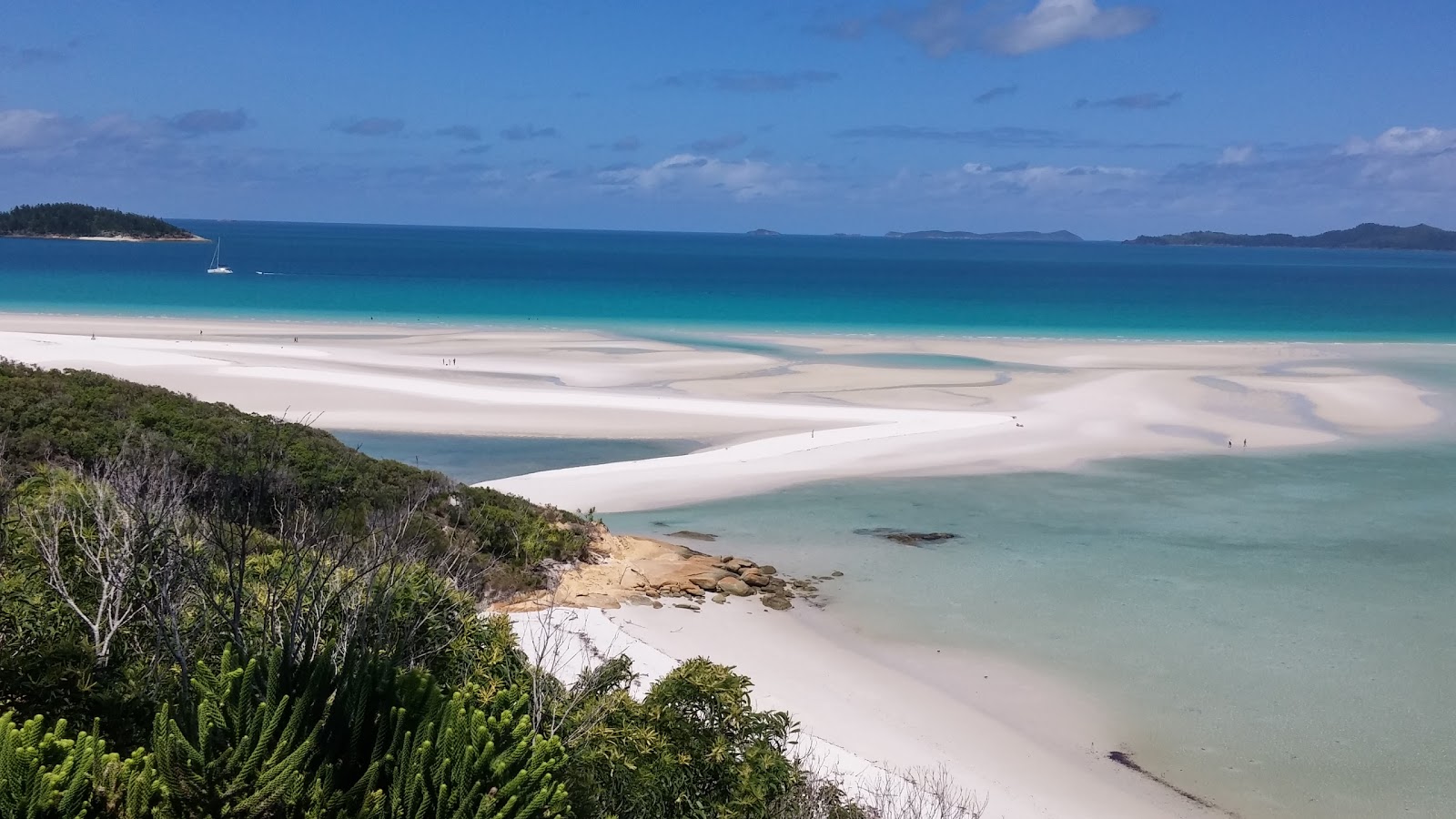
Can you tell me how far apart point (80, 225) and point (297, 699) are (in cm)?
19397

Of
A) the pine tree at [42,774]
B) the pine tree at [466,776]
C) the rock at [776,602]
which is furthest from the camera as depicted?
the rock at [776,602]

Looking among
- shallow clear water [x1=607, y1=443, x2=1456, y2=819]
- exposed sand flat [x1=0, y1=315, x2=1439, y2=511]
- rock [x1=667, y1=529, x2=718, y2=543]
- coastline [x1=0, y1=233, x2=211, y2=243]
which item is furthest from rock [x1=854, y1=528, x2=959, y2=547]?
coastline [x1=0, y1=233, x2=211, y2=243]

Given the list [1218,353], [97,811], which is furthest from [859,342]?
[97,811]

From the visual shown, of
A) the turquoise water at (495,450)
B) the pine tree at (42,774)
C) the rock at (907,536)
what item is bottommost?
the rock at (907,536)

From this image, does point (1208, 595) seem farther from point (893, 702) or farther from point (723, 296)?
point (723, 296)

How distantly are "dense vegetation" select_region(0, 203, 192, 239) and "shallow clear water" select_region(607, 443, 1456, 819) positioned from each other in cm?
17914

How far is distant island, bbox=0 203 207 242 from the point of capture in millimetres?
171875

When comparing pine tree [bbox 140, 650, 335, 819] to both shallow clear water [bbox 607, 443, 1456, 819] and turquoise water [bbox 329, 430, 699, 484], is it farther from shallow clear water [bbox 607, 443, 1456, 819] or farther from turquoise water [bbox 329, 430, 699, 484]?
turquoise water [bbox 329, 430, 699, 484]

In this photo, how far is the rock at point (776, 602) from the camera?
17.2 m

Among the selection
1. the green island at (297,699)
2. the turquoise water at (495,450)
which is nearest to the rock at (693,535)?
the turquoise water at (495,450)

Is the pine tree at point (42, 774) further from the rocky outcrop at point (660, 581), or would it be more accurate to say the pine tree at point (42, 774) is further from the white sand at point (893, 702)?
the rocky outcrop at point (660, 581)

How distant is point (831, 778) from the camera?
10922 mm

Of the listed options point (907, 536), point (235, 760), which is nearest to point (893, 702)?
point (907, 536)

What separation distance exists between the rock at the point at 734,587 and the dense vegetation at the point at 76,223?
183549 millimetres
